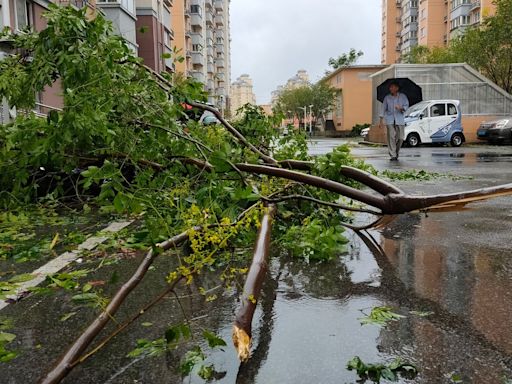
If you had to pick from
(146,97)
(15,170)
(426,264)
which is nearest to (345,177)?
(426,264)

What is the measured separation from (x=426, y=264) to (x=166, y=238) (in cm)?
201

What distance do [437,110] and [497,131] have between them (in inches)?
118

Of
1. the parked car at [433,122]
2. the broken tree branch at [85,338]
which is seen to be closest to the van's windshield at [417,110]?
the parked car at [433,122]

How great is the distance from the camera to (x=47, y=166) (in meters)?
6.12

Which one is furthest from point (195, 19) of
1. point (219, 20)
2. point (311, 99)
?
point (219, 20)

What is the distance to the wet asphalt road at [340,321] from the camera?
7.97ft

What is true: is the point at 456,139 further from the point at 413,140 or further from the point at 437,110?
the point at 413,140

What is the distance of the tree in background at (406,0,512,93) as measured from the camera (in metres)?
32.1

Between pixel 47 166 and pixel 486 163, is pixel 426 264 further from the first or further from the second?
Result: pixel 486 163

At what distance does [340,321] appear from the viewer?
304cm

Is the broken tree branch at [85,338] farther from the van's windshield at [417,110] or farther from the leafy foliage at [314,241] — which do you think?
the van's windshield at [417,110]

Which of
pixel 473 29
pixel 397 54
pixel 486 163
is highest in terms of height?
pixel 397 54

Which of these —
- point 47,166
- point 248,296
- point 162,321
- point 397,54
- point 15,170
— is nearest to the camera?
point 248,296

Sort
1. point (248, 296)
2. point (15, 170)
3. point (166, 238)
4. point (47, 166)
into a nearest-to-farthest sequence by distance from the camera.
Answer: point (248, 296), point (166, 238), point (15, 170), point (47, 166)
